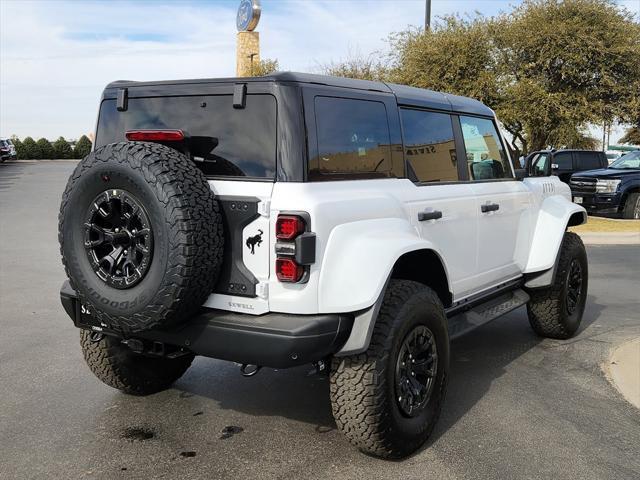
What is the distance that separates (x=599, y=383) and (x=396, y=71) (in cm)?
1674

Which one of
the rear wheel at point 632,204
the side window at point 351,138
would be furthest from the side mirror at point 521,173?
the rear wheel at point 632,204

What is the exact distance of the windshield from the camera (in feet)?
54.3

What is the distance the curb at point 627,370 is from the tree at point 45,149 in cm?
5191

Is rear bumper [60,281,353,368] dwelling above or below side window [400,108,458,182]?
below

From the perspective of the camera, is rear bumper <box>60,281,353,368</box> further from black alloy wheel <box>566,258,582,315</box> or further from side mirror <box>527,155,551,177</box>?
black alloy wheel <box>566,258,582,315</box>

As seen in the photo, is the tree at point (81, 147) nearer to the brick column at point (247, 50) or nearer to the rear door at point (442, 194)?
the brick column at point (247, 50)

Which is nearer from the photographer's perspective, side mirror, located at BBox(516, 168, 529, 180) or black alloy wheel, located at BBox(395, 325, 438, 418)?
black alloy wheel, located at BBox(395, 325, 438, 418)

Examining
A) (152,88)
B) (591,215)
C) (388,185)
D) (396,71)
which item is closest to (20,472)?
(152,88)

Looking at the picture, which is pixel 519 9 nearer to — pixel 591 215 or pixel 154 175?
pixel 591 215

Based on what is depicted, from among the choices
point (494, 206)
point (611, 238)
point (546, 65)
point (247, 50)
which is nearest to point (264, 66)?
point (247, 50)

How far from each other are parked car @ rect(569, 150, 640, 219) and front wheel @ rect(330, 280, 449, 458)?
1340 cm

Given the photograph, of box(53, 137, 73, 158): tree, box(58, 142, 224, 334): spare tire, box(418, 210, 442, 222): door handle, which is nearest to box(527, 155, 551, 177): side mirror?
box(418, 210, 442, 222): door handle

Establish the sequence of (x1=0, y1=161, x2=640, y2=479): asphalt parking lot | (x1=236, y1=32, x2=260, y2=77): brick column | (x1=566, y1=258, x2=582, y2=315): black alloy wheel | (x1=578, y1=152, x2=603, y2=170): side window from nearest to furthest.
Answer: (x1=0, y1=161, x2=640, y2=479): asphalt parking lot → (x1=566, y1=258, x2=582, y2=315): black alloy wheel → (x1=578, y1=152, x2=603, y2=170): side window → (x1=236, y1=32, x2=260, y2=77): brick column

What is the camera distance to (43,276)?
845 centimetres
